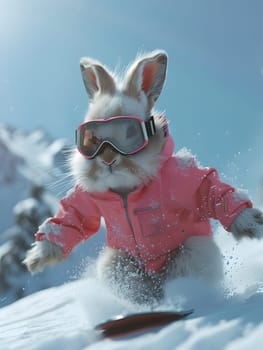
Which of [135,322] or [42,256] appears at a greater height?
[42,256]

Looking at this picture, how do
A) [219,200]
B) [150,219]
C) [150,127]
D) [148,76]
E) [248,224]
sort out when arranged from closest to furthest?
[248,224] → [219,200] → [150,127] → [150,219] → [148,76]

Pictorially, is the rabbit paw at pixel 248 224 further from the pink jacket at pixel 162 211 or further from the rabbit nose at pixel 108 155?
the rabbit nose at pixel 108 155

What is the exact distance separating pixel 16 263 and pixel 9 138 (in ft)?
90.4

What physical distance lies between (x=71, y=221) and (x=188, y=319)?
1.84 metres

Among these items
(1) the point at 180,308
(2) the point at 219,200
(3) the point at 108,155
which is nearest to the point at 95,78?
(3) the point at 108,155

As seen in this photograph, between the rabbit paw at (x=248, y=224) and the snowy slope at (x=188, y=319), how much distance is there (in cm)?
36

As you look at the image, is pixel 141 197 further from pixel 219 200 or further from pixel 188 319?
pixel 188 319

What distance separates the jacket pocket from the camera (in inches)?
149

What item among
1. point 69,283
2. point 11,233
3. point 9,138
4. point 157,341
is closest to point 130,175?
point 157,341

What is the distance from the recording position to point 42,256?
12.8ft

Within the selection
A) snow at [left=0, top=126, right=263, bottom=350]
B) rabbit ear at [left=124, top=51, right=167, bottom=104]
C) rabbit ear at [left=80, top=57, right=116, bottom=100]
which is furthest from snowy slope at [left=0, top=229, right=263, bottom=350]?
rabbit ear at [left=80, top=57, right=116, bottom=100]

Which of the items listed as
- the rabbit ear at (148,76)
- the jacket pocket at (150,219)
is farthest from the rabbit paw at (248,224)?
the rabbit ear at (148,76)

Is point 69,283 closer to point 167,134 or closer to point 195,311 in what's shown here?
point 167,134

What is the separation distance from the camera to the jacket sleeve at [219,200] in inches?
134
